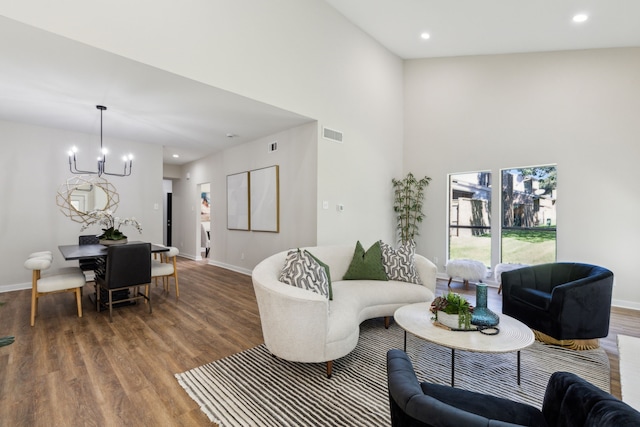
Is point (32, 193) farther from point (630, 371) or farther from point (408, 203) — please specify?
point (630, 371)

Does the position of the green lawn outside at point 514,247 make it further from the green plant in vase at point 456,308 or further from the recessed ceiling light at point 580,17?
the green plant in vase at point 456,308

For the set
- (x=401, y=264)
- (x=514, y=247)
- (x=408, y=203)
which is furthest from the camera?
(x=408, y=203)

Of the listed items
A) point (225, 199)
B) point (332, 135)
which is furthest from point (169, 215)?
point (332, 135)

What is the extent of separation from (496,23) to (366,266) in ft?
13.2

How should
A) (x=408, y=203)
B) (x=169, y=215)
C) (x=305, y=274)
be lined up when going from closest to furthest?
(x=305, y=274) → (x=408, y=203) → (x=169, y=215)

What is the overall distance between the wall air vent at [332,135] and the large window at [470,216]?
2.48 meters

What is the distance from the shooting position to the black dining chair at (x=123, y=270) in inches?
140

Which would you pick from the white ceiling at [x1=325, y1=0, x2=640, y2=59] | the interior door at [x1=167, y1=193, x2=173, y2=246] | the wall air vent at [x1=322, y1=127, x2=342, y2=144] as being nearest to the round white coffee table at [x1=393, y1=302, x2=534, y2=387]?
the wall air vent at [x1=322, y1=127, x2=342, y2=144]

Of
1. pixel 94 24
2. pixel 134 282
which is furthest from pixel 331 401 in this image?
pixel 94 24

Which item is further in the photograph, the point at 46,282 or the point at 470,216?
the point at 470,216

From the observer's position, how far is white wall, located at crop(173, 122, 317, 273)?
4.86 meters

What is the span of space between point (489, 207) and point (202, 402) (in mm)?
5323

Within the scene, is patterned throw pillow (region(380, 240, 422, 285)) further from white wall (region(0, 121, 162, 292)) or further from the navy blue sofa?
white wall (region(0, 121, 162, 292))

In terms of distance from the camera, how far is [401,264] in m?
3.59
